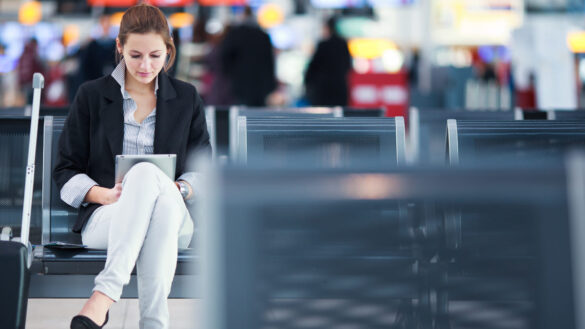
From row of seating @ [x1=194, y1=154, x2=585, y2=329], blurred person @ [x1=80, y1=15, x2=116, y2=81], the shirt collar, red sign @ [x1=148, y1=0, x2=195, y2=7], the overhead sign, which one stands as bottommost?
row of seating @ [x1=194, y1=154, x2=585, y2=329]

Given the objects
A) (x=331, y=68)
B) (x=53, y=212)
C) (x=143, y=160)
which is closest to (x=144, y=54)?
(x=143, y=160)

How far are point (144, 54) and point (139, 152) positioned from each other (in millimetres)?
360

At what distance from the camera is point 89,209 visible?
2828mm

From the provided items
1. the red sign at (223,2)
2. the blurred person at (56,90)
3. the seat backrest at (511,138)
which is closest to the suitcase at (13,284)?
the seat backrest at (511,138)

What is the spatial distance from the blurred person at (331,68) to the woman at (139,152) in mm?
5619

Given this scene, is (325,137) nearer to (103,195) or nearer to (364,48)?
(103,195)

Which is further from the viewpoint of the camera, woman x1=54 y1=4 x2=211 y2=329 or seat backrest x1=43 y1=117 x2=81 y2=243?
seat backrest x1=43 y1=117 x2=81 y2=243

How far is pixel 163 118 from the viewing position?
115 inches

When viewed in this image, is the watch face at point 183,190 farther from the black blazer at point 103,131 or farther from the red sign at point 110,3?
the red sign at point 110,3

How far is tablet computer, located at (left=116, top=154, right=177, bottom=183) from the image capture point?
2.57m

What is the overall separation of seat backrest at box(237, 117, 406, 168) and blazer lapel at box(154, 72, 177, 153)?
0.44 meters

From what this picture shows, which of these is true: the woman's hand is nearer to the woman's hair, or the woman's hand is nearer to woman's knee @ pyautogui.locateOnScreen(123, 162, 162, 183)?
woman's knee @ pyautogui.locateOnScreen(123, 162, 162, 183)

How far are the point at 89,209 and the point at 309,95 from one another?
20.3 ft

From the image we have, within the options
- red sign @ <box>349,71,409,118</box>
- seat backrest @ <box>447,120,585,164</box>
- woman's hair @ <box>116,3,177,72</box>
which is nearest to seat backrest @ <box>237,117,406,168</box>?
seat backrest @ <box>447,120,585,164</box>
